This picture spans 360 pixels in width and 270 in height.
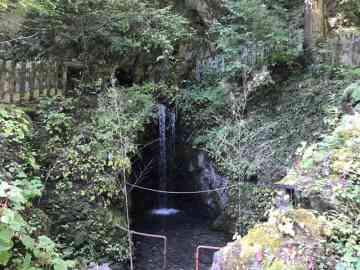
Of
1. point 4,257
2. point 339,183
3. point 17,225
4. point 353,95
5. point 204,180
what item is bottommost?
point 204,180

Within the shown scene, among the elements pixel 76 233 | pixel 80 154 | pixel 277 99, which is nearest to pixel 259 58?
pixel 277 99

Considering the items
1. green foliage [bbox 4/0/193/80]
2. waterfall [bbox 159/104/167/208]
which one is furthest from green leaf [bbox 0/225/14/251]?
waterfall [bbox 159/104/167/208]

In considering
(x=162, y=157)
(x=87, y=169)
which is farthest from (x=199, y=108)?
(x=87, y=169)

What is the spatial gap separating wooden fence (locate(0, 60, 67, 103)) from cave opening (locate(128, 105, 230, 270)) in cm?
267

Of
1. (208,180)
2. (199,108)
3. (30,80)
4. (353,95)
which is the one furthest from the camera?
(199,108)

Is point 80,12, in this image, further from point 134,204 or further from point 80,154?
point 134,204

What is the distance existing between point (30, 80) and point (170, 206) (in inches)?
201

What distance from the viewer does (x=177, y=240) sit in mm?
7547

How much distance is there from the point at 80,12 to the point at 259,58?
4.47 meters

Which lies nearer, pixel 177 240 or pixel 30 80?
pixel 177 240

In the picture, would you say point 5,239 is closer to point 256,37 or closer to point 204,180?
point 204,180

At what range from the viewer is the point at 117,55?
373 inches

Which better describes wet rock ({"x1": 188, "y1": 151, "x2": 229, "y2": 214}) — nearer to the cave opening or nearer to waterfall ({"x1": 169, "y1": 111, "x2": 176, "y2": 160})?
the cave opening

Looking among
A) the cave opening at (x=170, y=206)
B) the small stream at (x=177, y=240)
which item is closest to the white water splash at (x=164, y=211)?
the cave opening at (x=170, y=206)
